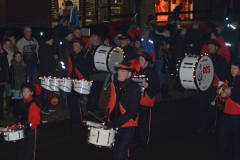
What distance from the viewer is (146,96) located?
11.2m

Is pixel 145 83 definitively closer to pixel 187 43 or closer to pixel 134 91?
pixel 134 91

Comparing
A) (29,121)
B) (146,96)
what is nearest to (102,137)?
(29,121)

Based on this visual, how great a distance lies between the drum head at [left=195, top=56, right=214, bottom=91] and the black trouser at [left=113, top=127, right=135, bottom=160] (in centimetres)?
341

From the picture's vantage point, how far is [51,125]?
1309cm

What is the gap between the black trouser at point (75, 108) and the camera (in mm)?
12703

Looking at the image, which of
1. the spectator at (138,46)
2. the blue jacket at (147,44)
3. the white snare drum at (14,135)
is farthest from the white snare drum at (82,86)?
the blue jacket at (147,44)

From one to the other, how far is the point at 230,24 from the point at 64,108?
576 cm

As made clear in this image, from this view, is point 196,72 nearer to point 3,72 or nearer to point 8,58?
point 3,72

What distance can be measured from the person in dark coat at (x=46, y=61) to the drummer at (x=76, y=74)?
1454mm

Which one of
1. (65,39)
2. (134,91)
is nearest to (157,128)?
(65,39)

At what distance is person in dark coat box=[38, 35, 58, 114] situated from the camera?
558 inches

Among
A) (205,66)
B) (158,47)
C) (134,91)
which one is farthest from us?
(158,47)

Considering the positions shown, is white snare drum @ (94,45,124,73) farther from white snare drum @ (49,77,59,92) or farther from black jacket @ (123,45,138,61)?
white snare drum @ (49,77,59,92)

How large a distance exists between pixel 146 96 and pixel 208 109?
1.89 meters
